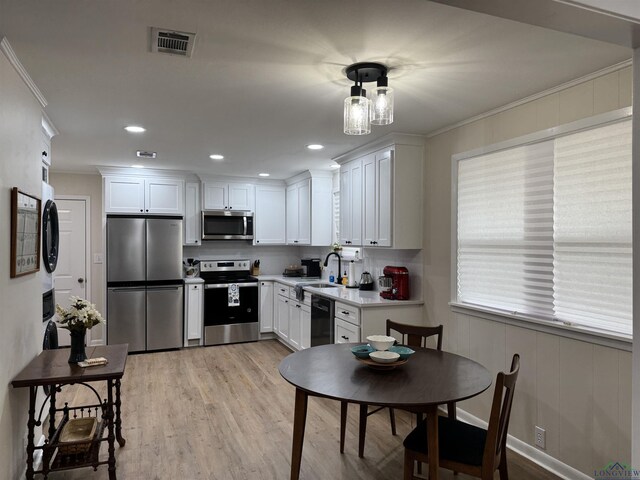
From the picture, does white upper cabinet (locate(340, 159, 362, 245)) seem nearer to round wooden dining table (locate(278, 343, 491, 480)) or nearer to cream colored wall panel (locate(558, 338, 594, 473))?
round wooden dining table (locate(278, 343, 491, 480))

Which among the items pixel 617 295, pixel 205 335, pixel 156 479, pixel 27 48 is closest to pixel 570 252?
pixel 617 295

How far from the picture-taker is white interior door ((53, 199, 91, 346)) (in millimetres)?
5730

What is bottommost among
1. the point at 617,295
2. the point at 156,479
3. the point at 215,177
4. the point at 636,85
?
the point at 156,479

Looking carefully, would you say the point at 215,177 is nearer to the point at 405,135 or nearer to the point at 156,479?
the point at 405,135

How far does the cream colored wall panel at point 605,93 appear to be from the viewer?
2293 millimetres

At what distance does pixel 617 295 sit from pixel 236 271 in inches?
Result: 199

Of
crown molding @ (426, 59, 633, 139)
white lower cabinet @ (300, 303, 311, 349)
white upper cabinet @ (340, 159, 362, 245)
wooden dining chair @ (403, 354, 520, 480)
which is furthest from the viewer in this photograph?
white lower cabinet @ (300, 303, 311, 349)

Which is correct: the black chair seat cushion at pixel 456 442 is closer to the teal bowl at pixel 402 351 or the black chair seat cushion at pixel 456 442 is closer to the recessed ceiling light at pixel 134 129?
the teal bowl at pixel 402 351

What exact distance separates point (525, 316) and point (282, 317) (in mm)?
3634

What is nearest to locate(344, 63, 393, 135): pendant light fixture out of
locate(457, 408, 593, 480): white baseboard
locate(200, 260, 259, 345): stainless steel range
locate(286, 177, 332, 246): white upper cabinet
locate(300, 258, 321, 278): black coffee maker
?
locate(457, 408, 593, 480): white baseboard

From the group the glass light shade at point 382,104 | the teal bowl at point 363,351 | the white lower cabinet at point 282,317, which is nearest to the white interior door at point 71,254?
the white lower cabinet at point 282,317

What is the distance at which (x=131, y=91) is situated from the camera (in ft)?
8.85

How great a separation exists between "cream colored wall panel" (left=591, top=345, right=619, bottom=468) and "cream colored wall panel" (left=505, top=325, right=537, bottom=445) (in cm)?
40

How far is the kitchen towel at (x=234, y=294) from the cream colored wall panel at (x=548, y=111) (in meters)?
4.33
